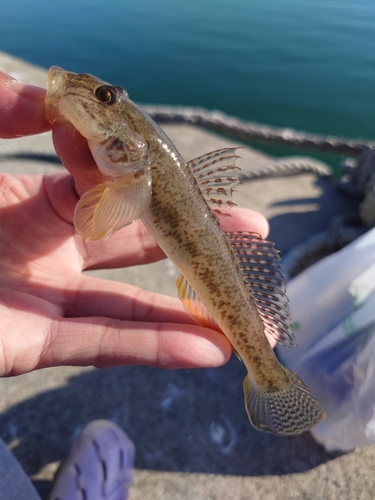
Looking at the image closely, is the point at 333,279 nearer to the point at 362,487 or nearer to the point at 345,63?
the point at 362,487

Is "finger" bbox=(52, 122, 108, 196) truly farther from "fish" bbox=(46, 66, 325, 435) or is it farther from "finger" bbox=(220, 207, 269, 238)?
"finger" bbox=(220, 207, 269, 238)

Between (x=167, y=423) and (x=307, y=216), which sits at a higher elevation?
(x=307, y=216)

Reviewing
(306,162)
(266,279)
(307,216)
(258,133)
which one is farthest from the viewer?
(258,133)

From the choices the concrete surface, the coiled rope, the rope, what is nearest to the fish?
the concrete surface

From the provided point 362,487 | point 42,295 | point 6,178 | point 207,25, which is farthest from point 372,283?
point 207,25

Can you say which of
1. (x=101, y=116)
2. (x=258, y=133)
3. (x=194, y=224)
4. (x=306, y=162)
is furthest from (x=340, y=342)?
(x=258, y=133)

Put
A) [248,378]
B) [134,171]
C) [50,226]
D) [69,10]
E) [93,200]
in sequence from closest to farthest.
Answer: [134,171] → [93,200] → [248,378] → [50,226] → [69,10]

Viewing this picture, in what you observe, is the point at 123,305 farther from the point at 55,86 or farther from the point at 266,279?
the point at 55,86
